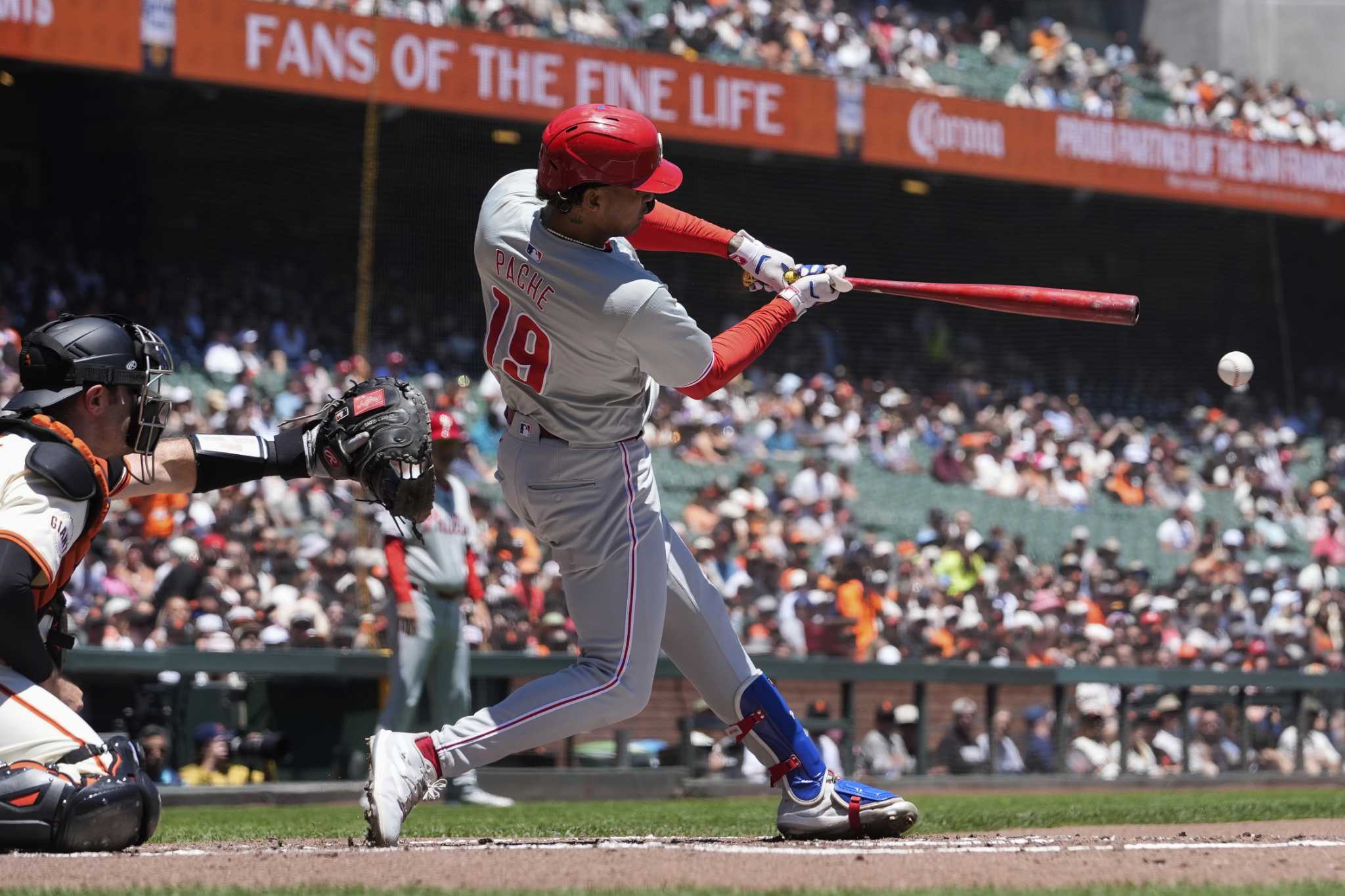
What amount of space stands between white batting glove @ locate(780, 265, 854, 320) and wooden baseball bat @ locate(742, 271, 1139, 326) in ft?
0.47

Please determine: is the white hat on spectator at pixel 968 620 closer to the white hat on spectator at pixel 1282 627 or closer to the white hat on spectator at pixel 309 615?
the white hat on spectator at pixel 1282 627

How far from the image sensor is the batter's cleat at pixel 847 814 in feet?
13.5

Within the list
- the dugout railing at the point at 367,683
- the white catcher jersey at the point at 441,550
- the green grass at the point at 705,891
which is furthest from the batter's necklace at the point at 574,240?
A: the dugout railing at the point at 367,683

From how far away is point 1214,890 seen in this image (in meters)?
3.03

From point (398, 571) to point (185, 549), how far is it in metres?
3.12

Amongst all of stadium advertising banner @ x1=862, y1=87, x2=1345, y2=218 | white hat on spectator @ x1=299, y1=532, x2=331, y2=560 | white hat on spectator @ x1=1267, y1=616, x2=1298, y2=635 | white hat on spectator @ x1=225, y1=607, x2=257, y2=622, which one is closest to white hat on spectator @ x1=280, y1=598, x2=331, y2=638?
white hat on spectator @ x1=225, y1=607, x2=257, y2=622

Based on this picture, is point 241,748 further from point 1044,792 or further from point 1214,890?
point 1214,890

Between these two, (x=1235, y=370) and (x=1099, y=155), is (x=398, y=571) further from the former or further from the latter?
(x=1099, y=155)

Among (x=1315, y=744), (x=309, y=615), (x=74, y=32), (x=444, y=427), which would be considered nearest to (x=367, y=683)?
(x=309, y=615)

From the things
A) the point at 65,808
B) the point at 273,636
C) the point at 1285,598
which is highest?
the point at 1285,598

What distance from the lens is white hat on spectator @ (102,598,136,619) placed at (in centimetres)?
927

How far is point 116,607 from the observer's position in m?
9.37

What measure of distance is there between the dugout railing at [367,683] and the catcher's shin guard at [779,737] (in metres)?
4.56

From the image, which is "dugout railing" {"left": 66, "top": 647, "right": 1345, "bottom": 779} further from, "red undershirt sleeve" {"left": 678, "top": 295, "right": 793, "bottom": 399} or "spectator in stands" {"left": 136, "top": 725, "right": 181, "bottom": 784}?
"red undershirt sleeve" {"left": 678, "top": 295, "right": 793, "bottom": 399}
